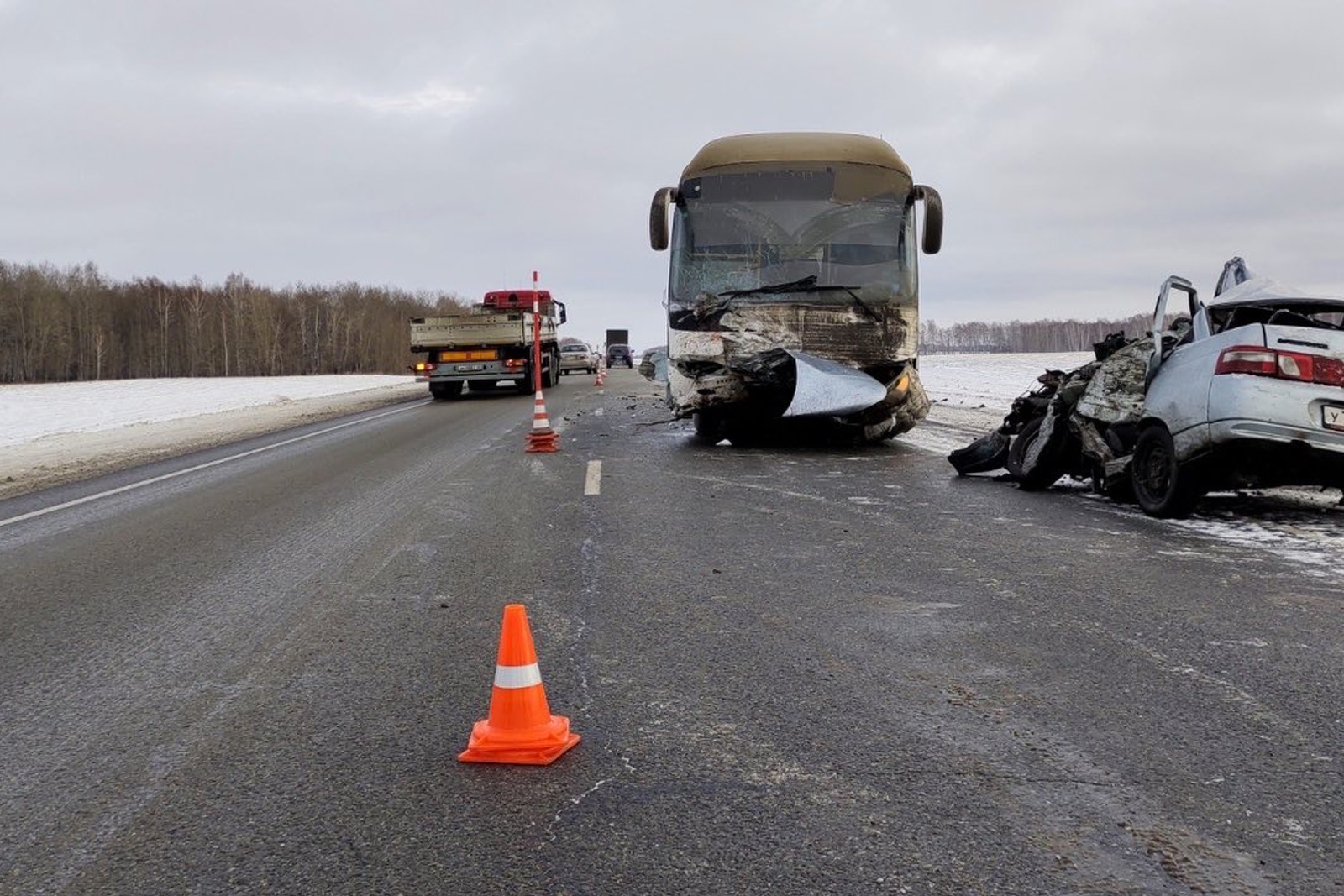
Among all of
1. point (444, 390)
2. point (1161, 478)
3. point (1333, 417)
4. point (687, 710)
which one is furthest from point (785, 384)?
point (444, 390)

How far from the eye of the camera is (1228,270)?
8438 millimetres

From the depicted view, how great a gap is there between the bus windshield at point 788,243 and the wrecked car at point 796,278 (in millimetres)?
14

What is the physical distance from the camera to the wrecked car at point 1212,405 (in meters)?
6.51

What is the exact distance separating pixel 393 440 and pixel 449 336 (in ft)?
38.4

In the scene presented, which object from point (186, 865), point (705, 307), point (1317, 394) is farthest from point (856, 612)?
point (705, 307)

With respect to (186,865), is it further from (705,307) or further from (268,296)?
(268,296)

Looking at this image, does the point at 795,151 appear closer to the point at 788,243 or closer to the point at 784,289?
the point at 788,243

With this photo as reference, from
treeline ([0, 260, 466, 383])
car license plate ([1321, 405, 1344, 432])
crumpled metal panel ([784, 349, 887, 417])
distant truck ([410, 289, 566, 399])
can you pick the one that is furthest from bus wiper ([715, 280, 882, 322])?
treeline ([0, 260, 466, 383])

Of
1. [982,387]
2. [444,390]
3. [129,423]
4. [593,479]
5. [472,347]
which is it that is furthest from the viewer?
[982,387]

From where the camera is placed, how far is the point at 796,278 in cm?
1166

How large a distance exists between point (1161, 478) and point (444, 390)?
22.6 meters

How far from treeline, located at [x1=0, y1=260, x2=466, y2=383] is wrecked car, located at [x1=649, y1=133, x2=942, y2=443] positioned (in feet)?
258

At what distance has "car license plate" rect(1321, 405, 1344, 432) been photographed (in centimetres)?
645

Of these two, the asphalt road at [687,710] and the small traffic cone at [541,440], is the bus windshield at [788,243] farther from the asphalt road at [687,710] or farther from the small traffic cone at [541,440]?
the asphalt road at [687,710]
